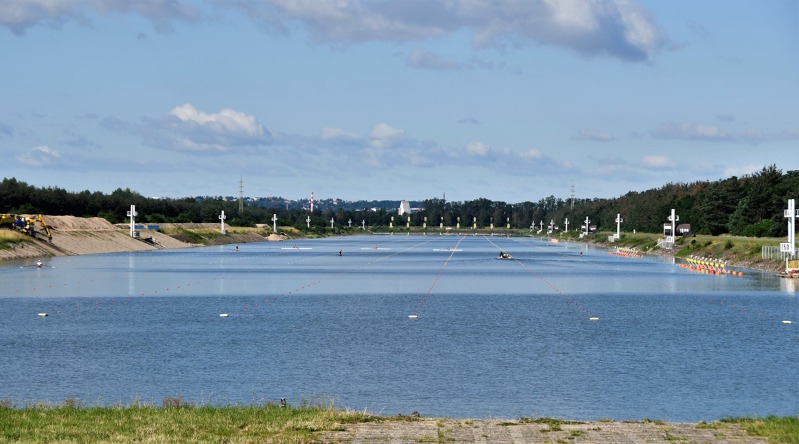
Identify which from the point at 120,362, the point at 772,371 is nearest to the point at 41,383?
the point at 120,362

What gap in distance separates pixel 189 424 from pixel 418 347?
17.3 m

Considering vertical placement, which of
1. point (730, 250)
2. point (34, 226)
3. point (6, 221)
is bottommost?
point (730, 250)

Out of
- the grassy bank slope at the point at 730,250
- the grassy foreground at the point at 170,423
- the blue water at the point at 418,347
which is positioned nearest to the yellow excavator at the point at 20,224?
the blue water at the point at 418,347

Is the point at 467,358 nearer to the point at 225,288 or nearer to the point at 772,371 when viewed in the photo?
the point at 772,371

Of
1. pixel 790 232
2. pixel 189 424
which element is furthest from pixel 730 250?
pixel 189 424

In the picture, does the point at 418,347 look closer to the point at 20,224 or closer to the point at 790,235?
the point at 790,235

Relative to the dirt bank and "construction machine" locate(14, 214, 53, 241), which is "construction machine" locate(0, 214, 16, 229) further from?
the dirt bank

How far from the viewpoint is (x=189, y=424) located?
61.0 feet

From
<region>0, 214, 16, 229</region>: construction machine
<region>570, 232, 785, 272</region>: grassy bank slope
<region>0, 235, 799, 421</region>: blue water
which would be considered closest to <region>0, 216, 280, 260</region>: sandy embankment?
<region>0, 214, 16, 229</region>: construction machine

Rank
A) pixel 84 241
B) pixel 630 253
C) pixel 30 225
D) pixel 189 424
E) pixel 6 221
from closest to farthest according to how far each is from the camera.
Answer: pixel 189 424
pixel 6 221
pixel 30 225
pixel 84 241
pixel 630 253

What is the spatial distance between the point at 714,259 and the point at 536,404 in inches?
3430

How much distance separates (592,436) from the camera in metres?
17.7

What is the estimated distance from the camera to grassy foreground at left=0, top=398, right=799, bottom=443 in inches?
683

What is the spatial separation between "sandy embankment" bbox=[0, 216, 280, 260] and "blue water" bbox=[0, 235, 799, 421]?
47776 millimetres
